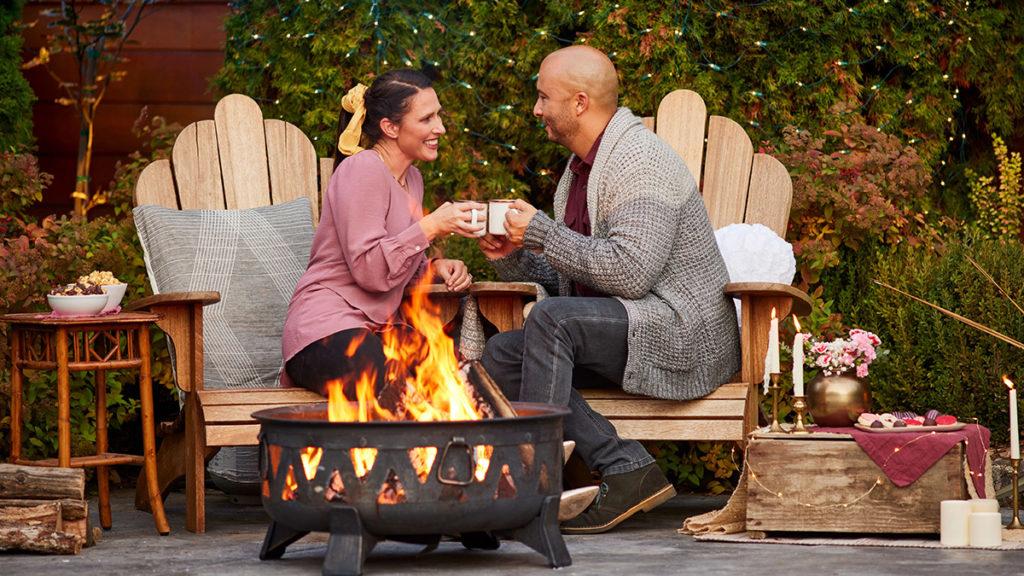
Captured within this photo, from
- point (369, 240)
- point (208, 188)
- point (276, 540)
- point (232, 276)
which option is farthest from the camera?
point (208, 188)

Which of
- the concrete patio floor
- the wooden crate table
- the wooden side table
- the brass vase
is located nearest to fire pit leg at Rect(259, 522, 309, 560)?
the concrete patio floor

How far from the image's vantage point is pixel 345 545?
325cm

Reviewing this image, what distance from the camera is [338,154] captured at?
453 centimetres

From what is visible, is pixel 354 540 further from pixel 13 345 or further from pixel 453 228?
pixel 13 345

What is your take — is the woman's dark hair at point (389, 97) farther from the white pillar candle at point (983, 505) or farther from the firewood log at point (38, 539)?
the white pillar candle at point (983, 505)

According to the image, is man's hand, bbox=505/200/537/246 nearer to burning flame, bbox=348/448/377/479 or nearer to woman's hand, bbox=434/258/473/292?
woman's hand, bbox=434/258/473/292

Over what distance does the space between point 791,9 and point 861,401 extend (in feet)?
8.06

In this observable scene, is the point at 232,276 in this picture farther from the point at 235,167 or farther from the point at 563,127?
the point at 563,127

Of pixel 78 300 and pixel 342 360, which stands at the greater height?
pixel 78 300

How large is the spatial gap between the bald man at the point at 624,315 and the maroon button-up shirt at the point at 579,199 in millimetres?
115

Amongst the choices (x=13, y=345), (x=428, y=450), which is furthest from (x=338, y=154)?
(x=428, y=450)

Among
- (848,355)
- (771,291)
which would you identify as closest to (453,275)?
(771,291)

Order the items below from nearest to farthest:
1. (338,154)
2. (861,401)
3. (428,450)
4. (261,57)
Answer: (428,450) < (861,401) < (338,154) < (261,57)

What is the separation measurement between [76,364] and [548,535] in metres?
1.47
